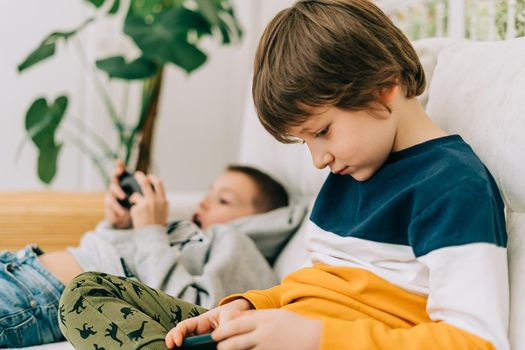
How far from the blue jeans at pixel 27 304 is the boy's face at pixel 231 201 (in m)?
0.53

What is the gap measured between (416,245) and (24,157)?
251cm

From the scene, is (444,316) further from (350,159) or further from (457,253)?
(350,159)

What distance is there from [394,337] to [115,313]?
40 cm

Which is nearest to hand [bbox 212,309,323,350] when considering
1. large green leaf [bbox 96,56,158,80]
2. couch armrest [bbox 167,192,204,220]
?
couch armrest [bbox 167,192,204,220]

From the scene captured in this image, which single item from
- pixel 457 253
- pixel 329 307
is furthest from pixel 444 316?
pixel 329 307

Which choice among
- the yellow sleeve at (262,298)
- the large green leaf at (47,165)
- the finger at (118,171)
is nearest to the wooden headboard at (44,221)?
the large green leaf at (47,165)

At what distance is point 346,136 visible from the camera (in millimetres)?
931

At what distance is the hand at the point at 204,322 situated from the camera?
0.90 meters

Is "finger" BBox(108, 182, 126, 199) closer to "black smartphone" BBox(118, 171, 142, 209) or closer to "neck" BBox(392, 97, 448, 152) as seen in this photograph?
"black smartphone" BBox(118, 171, 142, 209)

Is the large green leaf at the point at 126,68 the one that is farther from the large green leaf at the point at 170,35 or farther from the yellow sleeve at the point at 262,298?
the yellow sleeve at the point at 262,298

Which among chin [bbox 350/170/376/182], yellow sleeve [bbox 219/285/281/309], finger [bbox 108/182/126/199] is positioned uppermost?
chin [bbox 350/170/376/182]

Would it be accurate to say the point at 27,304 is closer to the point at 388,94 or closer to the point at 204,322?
the point at 204,322

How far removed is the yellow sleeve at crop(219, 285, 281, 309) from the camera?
40.9 inches

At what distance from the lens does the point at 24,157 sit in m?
3.04
